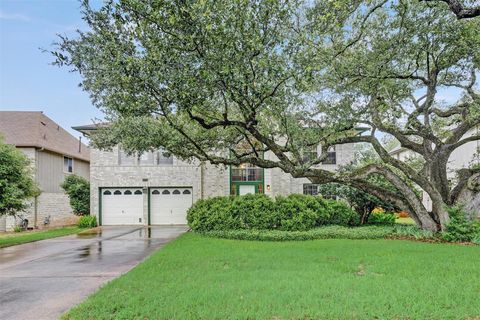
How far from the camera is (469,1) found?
Answer: 8.73 m

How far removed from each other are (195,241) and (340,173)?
5719 millimetres

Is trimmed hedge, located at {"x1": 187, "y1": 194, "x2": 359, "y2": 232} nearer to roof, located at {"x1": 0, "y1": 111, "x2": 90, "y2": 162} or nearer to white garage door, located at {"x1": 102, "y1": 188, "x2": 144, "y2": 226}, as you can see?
white garage door, located at {"x1": 102, "y1": 188, "x2": 144, "y2": 226}

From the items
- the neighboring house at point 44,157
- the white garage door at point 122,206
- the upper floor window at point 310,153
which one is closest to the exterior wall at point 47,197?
the neighboring house at point 44,157

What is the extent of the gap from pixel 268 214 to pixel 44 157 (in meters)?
15.3

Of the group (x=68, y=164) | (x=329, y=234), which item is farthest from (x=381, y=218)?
(x=68, y=164)

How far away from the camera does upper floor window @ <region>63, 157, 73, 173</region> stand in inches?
922

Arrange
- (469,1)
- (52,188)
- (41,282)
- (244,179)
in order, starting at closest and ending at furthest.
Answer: (41,282) → (469,1) → (244,179) → (52,188)

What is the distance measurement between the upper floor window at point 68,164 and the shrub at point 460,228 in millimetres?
22216

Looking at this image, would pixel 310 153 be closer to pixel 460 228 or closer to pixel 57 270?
pixel 460 228

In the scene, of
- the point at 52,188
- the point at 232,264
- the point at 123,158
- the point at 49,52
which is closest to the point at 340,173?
the point at 232,264

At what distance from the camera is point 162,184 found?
20.1m

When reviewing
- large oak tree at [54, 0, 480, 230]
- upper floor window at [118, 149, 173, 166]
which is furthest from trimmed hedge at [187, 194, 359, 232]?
upper floor window at [118, 149, 173, 166]

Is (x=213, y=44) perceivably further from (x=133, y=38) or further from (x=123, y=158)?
(x=123, y=158)

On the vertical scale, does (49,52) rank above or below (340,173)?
above
